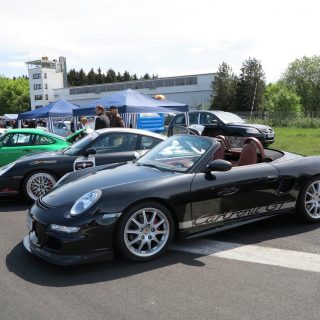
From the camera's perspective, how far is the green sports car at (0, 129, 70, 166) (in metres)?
9.84

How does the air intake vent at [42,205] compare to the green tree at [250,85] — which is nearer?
the air intake vent at [42,205]

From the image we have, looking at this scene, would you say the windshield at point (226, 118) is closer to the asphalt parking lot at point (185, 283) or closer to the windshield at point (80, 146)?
the windshield at point (80, 146)

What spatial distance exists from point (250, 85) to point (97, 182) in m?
58.8

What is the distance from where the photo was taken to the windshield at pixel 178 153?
490 centimetres

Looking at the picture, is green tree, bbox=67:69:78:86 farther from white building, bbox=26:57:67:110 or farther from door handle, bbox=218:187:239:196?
door handle, bbox=218:187:239:196

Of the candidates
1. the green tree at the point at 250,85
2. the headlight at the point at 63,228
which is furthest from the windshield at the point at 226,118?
the green tree at the point at 250,85

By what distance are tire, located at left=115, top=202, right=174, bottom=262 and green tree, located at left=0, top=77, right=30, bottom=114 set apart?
116 meters

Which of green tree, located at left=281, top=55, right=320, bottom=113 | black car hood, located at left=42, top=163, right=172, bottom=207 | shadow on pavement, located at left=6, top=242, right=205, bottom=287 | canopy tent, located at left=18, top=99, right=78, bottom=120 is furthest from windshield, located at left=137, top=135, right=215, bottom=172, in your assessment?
green tree, located at left=281, top=55, right=320, bottom=113

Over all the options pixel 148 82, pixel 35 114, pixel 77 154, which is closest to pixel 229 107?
pixel 148 82

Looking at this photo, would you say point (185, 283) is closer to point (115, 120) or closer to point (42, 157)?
point (42, 157)

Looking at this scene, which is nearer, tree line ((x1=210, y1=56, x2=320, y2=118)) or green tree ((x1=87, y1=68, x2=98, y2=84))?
tree line ((x1=210, y1=56, x2=320, y2=118))

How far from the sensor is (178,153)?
5.27m

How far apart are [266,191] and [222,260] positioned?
3.91 ft

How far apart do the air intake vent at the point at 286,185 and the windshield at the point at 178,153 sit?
1.01 m
